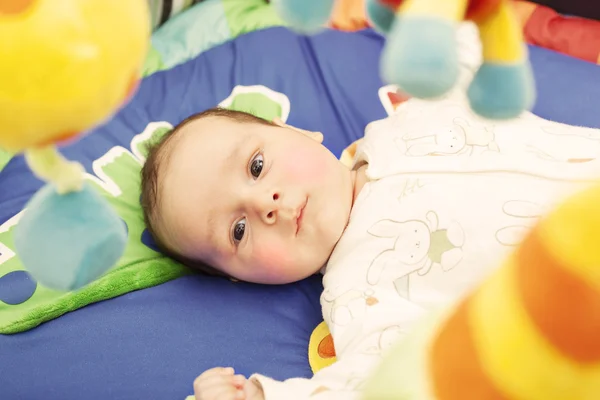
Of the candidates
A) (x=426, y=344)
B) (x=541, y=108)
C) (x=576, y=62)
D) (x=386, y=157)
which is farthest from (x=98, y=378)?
(x=576, y=62)

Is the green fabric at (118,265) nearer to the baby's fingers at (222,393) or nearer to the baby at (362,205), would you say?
the baby at (362,205)

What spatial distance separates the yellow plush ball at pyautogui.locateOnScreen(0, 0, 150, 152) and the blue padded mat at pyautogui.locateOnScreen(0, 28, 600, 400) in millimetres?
610

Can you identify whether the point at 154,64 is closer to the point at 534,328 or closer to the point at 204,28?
the point at 204,28

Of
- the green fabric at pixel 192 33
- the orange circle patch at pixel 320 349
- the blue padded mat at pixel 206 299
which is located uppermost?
the green fabric at pixel 192 33

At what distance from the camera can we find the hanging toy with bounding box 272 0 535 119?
30cm

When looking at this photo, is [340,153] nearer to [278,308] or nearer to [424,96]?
[278,308]

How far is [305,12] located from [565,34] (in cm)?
115

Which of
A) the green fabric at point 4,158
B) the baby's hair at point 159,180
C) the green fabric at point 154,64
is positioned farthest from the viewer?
the green fabric at point 154,64

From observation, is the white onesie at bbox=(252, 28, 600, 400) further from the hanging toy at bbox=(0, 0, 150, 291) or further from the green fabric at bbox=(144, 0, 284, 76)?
the green fabric at bbox=(144, 0, 284, 76)

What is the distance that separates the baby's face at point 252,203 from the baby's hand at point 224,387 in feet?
0.68

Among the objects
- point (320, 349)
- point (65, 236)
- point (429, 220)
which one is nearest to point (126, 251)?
point (320, 349)

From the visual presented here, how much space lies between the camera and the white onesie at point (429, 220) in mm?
777

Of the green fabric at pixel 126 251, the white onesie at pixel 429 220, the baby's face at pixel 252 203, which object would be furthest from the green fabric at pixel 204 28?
the white onesie at pixel 429 220

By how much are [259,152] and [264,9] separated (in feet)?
2.18
